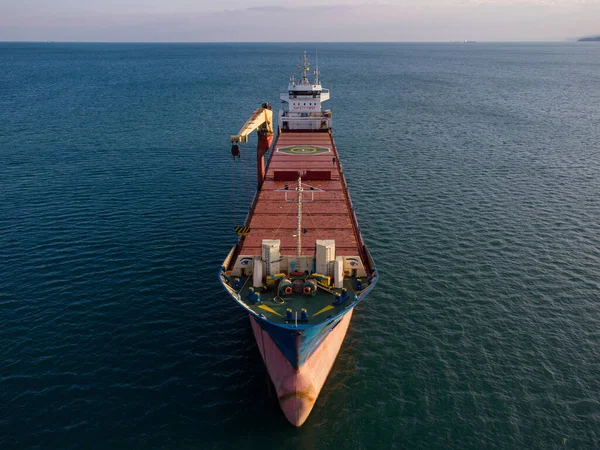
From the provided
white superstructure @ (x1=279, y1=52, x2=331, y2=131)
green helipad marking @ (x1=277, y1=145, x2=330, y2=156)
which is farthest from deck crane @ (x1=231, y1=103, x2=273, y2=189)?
white superstructure @ (x1=279, y1=52, x2=331, y2=131)

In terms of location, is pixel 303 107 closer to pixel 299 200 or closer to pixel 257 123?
pixel 257 123

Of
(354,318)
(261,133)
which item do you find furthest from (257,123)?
(354,318)

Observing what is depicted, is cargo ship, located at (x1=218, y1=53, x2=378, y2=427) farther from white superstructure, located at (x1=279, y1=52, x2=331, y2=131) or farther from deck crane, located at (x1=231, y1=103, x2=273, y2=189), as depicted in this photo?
white superstructure, located at (x1=279, y1=52, x2=331, y2=131)

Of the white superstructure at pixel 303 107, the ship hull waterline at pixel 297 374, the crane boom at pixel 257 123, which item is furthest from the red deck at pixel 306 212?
the white superstructure at pixel 303 107

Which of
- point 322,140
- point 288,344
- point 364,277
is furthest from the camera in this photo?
point 322,140

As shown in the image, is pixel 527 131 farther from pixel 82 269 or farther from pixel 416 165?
pixel 82 269

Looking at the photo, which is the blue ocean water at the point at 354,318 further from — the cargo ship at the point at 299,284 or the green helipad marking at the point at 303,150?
the green helipad marking at the point at 303,150

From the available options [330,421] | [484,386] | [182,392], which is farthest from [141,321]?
[484,386]
